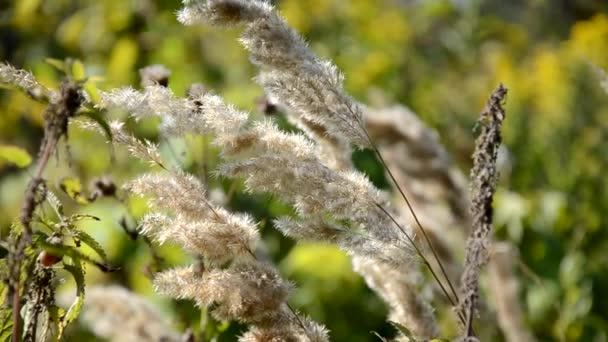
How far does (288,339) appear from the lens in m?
1.08

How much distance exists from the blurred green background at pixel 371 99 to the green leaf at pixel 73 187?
0.31 m

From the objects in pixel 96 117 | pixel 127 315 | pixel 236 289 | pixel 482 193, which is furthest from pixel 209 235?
pixel 127 315

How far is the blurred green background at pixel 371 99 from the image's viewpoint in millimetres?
2875

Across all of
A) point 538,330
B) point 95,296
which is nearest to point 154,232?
point 95,296

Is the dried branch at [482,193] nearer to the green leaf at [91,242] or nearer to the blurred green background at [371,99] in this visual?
the green leaf at [91,242]

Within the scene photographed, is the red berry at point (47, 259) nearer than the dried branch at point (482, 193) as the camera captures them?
No

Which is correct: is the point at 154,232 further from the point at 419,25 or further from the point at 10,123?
the point at 419,25

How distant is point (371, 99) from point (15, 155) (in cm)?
240

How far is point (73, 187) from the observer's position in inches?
47.3

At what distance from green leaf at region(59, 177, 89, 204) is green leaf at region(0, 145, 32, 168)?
19cm

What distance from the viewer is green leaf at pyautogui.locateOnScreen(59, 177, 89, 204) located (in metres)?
1.20

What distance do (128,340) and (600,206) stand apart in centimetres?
224

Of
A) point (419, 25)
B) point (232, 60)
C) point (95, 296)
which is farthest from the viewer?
point (419, 25)

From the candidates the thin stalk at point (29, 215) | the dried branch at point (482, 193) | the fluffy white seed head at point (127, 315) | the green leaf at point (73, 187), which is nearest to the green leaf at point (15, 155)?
the thin stalk at point (29, 215)
